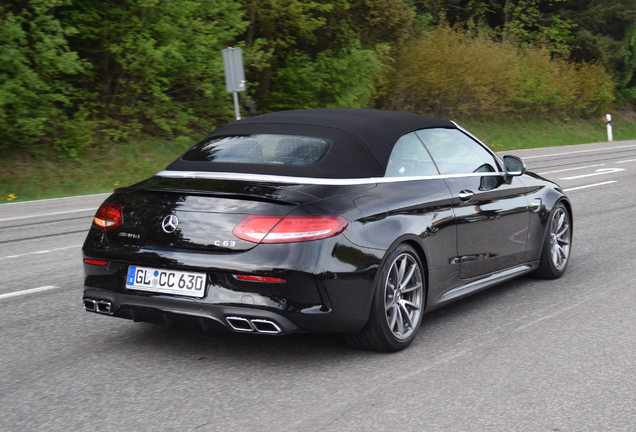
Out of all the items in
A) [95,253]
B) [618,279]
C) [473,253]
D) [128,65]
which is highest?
[128,65]

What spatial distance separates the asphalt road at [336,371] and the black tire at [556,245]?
111mm

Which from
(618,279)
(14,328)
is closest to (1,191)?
(14,328)

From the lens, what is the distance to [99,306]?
4891 mm

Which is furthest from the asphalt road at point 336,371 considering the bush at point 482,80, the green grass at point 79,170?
the bush at point 482,80

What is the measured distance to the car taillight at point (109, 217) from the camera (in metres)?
4.92

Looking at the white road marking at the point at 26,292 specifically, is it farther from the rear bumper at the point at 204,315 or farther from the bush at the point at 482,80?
the bush at the point at 482,80

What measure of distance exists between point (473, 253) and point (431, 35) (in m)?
28.7

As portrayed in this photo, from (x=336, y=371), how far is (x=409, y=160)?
1.59m

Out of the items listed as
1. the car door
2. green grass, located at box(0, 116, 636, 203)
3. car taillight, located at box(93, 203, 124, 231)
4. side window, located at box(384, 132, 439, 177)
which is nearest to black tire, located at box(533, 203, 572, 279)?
the car door

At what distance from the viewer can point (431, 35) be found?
33375 millimetres

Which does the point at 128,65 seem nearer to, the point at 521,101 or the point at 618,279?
the point at 618,279

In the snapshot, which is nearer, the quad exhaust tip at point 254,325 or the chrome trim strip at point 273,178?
the quad exhaust tip at point 254,325

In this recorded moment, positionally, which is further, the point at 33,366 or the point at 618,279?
the point at 618,279

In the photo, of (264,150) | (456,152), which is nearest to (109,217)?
(264,150)
